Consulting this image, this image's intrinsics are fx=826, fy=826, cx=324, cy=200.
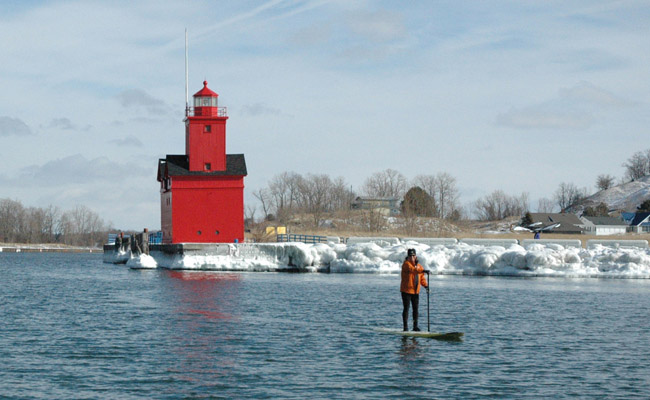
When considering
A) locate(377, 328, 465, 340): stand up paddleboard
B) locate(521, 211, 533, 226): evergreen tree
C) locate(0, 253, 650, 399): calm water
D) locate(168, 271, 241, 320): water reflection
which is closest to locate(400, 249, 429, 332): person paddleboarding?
locate(377, 328, 465, 340): stand up paddleboard

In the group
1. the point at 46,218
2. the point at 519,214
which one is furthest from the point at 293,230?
the point at 46,218

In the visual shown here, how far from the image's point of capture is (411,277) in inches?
859

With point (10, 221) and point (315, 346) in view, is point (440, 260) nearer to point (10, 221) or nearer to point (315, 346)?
point (315, 346)

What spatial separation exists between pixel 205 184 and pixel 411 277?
38.3 meters

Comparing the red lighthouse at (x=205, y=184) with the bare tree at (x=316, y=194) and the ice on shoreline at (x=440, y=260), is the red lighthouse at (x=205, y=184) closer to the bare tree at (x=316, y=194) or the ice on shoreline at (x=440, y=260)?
the ice on shoreline at (x=440, y=260)

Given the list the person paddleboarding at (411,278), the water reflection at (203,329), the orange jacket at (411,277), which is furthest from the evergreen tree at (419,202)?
the orange jacket at (411,277)

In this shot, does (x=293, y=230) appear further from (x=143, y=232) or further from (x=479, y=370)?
(x=479, y=370)

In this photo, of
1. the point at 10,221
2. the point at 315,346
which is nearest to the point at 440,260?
the point at 315,346

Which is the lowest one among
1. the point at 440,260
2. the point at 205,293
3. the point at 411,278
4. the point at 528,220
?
the point at 205,293

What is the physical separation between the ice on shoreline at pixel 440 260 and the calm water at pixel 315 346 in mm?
12817

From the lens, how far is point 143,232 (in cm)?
5981

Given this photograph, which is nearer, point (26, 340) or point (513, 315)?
point (26, 340)

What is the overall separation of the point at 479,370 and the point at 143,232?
45.7 metres

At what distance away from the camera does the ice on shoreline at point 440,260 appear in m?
48.9
